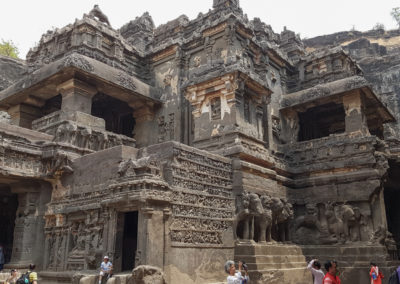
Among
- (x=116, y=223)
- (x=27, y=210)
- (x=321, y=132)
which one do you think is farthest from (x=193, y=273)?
(x=321, y=132)

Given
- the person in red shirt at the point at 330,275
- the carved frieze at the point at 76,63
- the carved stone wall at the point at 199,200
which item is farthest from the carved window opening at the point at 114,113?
the person in red shirt at the point at 330,275

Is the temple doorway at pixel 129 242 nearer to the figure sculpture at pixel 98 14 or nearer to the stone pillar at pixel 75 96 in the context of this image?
the stone pillar at pixel 75 96

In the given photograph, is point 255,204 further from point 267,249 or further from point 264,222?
point 267,249

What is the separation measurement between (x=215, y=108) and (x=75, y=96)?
5.08m

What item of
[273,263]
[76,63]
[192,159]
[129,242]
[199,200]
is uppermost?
[76,63]

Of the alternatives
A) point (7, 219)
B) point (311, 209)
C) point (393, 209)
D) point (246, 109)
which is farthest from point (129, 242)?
point (393, 209)

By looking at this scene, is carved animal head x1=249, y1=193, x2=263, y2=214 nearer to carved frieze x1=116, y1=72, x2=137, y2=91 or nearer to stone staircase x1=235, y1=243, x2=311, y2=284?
stone staircase x1=235, y1=243, x2=311, y2=284

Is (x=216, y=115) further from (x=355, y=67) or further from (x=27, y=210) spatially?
(x=355, y=67)

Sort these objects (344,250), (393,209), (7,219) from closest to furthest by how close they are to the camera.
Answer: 1. (344,250)
2. (7,219)
3. (393,209)

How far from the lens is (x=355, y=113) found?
15.6m

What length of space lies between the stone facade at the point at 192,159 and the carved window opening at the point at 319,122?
0.09 m

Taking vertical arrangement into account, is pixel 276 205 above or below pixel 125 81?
below

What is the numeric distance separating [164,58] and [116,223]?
1059 centimetres

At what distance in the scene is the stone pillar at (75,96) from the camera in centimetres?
1421
